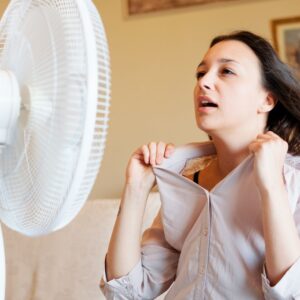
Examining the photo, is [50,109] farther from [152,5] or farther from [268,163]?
[152,5]

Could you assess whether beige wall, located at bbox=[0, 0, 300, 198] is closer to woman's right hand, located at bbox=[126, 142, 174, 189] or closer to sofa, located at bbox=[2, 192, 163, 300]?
sofa, located at bbox=[2, 192, 163, 300]

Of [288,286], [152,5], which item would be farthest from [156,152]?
[152,5]

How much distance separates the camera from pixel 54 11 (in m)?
0.61

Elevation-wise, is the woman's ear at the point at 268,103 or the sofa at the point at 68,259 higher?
the woman's ear at the point at 268,103

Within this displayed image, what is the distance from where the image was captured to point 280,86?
3.26 feet

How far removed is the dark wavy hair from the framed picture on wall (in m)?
1.07

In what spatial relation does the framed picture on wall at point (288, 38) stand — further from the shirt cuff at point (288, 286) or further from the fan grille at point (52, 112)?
the fan grille at point (52, 112)

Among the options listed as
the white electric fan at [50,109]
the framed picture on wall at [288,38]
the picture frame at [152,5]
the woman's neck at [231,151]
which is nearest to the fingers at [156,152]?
the woman's neck at [231,151]

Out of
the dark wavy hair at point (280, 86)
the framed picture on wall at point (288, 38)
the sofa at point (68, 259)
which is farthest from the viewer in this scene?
the framed picture on wall at point (288, 38)

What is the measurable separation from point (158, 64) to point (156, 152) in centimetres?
124

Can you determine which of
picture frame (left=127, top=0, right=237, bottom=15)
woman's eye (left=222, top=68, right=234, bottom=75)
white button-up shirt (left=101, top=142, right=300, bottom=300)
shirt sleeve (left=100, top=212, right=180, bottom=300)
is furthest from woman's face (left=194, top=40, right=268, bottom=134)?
picture frame (left=127, top=0, right=237, bottom=15)

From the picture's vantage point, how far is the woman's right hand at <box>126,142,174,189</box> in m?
1.01

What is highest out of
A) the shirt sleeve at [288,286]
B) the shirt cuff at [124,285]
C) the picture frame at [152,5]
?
the picture frame at [152,5]

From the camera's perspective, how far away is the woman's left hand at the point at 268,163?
78 cm
